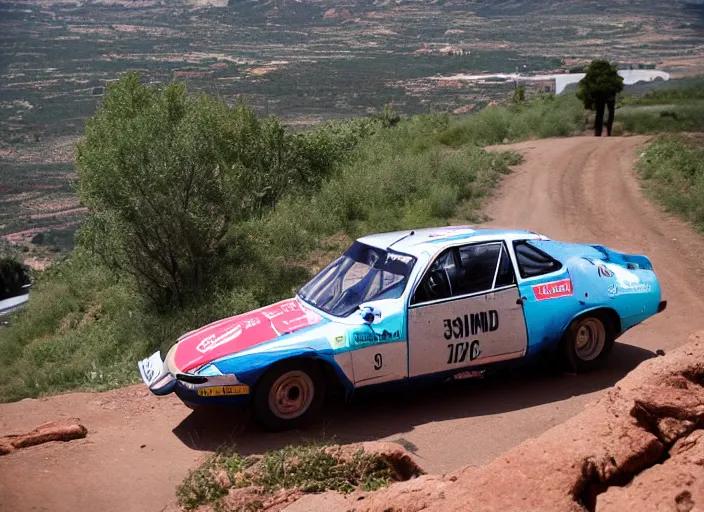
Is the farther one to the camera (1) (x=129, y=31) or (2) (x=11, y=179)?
(1) (x=129, y=31)

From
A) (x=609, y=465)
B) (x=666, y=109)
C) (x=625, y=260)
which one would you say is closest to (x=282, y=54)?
(x=666, y=109)

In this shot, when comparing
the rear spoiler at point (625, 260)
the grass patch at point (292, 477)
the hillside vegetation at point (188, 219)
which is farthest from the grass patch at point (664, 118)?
the grass patch at point (292, 477)

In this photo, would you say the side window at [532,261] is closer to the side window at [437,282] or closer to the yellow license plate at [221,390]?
the side window at [437,282]

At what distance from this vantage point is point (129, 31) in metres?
92.5

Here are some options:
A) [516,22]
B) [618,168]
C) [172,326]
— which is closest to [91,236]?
[172,326]

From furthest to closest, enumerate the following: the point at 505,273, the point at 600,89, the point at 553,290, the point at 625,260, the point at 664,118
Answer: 1. the point at 664,118
2. the point at 600,89
3. the point at 625,260
4. the point at 553,290
5. the point at 505,273

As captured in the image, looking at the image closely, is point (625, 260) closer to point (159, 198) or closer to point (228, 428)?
point (228, 428)

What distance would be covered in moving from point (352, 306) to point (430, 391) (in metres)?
1.23

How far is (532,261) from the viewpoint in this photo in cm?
830

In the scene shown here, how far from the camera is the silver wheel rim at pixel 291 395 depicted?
7258 mm

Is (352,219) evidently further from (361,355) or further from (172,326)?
(361,355)

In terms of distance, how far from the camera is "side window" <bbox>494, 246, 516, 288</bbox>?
8078 mm

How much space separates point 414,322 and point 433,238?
103 centimetres

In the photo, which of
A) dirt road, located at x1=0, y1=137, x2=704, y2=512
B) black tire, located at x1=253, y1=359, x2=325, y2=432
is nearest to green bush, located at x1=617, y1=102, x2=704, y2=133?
dirt road, located at x1=0, y1=137, x2=704, y2=512
